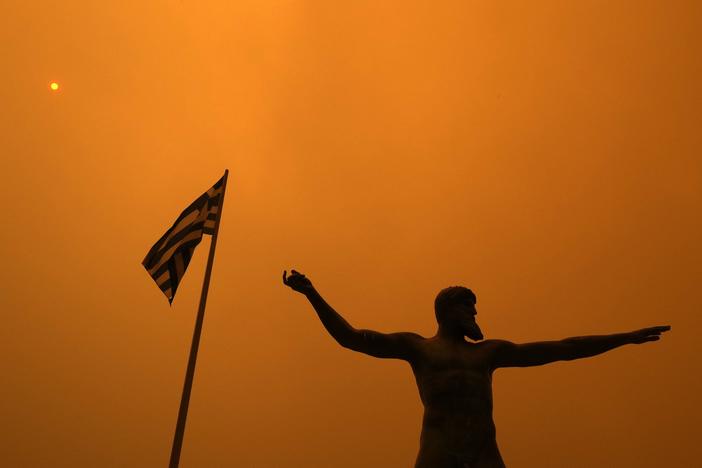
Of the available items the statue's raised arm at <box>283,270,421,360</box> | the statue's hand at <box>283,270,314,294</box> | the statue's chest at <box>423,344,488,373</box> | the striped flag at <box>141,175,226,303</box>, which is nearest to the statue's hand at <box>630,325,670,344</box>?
the statue's chest at <box>423,344,488,373</box>

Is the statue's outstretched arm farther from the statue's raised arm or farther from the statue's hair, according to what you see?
the statue's raised arm

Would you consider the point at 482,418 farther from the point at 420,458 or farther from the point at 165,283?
the point at 165,283

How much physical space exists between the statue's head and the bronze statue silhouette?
0.03ft

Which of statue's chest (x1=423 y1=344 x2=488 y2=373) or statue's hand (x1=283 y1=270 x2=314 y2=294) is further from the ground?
statue's hand (x1=283 y1=270 x2=314 y2=294)

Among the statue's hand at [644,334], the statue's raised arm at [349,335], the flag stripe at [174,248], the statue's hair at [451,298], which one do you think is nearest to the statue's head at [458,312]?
the statue's hair at [451,298]

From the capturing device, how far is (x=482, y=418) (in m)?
6.39

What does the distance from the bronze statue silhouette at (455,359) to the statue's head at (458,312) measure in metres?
0.01

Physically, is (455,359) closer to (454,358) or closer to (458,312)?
(454,358)

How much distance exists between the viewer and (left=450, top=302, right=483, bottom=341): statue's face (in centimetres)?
696

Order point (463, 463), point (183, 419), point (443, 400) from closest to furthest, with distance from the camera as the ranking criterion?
point (463, 463), point (443, 400), point (183, 419)

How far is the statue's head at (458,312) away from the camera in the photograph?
6.98m

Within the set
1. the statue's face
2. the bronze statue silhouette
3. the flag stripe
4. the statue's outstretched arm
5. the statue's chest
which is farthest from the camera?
the flag stripe

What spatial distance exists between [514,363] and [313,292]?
2273 mm

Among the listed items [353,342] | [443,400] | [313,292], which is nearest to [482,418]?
[443,400]
